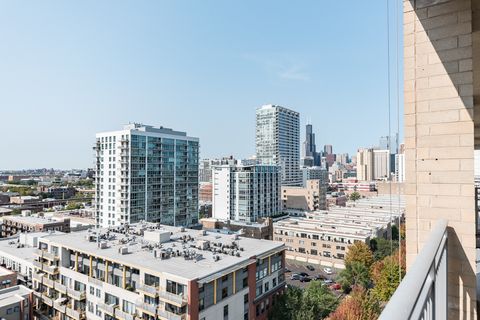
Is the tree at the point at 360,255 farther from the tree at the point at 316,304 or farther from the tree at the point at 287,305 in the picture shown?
the tree at the point at 287,305

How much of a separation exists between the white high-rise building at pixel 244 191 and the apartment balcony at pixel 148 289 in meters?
27.7

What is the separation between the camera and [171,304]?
34.6 ft

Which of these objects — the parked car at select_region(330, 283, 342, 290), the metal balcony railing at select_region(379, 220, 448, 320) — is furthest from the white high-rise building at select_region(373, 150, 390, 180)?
the metal balcony railing at select_region(379, 220, 448, 320)

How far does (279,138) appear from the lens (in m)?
67.8

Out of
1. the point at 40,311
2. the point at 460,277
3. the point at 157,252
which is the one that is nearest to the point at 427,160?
the point at 460,277

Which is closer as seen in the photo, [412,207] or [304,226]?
[412,207]

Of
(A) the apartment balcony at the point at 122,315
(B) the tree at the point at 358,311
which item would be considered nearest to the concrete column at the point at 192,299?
(A) the apartment balcony at the point at 122,315

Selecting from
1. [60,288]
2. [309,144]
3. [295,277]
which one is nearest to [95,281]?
[60,288]

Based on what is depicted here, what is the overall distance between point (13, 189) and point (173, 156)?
57948mm

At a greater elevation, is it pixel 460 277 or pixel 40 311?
pixel 460 277

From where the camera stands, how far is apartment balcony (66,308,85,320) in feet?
44.8

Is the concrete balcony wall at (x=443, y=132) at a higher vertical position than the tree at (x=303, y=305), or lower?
higher

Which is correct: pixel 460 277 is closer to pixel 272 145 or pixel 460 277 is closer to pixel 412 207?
pixel 412 207

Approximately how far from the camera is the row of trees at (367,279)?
13531mm
